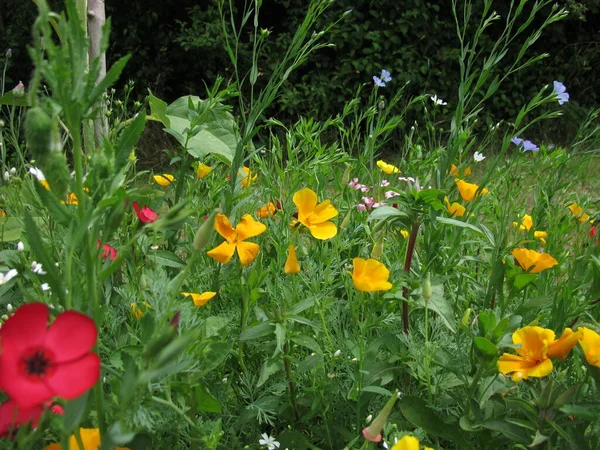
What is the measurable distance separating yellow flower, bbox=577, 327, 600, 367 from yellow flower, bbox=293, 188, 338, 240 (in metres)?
0.42

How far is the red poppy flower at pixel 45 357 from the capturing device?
47 cm

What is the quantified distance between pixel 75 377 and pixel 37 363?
5cm

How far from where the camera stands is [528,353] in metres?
0.82

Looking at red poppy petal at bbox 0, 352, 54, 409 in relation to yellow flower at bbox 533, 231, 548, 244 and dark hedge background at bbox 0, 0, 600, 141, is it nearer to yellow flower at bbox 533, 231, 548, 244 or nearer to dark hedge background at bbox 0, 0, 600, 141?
yellow flower at bbox 533, 231, 548, 244

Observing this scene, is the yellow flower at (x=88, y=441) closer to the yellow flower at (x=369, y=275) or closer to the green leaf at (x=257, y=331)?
the green leaf at (x=257, y=331)

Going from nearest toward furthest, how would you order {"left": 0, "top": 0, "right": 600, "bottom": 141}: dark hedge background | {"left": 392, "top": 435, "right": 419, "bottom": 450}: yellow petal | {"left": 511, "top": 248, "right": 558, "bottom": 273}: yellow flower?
{"left": 392, "top": 435, "right": 419, "bottom": 450}: yellow petal < {"left": 511, "top": 248, "right": 558, "bottom": 273}: yellow flower < {"left": 0, "top": 0, "right": 600, "bottom": 141}: dark hedge background

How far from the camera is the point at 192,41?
452cm

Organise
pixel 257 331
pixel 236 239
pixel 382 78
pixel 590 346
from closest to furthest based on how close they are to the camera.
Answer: pixel 590 346, pixel 257 331, pixel 236 239, pixel 382 78

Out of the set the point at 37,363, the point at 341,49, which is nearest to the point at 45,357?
the point at 37,363

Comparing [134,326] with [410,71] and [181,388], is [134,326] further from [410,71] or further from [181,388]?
[410,71]

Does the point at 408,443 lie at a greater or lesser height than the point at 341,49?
greater

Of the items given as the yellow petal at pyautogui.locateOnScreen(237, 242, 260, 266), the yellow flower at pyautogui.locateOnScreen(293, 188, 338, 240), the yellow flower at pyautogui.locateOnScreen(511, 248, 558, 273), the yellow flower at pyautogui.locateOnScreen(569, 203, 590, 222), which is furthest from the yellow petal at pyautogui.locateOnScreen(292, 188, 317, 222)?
the yellow flower at pyautogui.locateOnScreen(569, 203, 590, 222)

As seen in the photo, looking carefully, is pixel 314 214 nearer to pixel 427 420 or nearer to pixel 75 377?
pixel 427 420

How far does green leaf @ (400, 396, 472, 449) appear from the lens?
2.89ft
